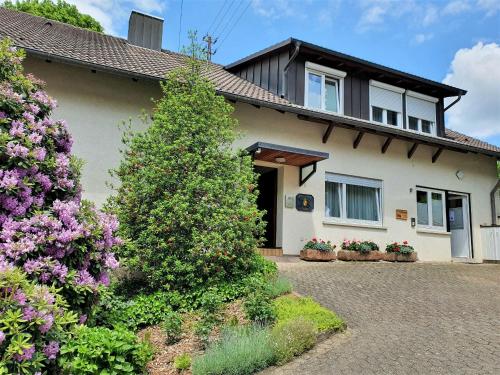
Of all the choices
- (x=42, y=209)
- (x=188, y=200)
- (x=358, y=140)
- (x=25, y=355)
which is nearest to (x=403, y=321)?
(x=188, y=200)

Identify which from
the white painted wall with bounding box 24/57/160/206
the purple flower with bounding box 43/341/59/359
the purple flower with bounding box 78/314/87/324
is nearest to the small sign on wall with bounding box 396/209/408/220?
the white painted wall with bounding box 24/57/160/206

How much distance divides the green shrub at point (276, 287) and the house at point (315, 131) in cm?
394

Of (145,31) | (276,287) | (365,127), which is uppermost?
(145,31)

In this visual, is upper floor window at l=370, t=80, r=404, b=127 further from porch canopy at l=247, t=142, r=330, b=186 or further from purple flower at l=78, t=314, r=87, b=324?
purple flower at l=78, t=314, r=87, b=324

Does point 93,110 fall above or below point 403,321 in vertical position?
above

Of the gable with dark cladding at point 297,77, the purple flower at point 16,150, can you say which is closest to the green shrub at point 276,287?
the purple flower at point 16,150

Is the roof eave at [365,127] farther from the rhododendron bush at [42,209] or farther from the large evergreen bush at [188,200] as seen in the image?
the rhododendron bush at [42,209]

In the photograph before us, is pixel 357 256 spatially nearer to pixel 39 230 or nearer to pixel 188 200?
pixel 188 200

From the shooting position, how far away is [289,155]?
10523 millimetres

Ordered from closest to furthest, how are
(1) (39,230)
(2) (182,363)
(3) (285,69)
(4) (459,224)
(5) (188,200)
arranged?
(1) (39,230), (2) (182,363), (5) (188,200), (3) (285,69), (4) (459,224)

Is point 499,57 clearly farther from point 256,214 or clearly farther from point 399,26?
point 256,214

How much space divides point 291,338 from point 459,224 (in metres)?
12.5

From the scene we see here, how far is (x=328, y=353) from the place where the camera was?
15.2ft

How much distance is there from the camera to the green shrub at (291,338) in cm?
454
